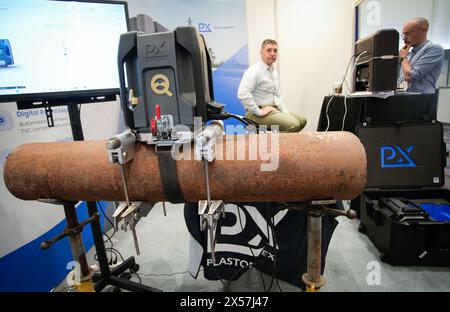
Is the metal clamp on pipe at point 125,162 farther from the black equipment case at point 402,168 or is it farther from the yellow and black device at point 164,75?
the black equipment case at point 402,168

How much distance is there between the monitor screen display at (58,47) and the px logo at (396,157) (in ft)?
6.25

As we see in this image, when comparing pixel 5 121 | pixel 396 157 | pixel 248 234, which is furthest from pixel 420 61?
pixel 5 121

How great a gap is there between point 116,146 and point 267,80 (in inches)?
87.2

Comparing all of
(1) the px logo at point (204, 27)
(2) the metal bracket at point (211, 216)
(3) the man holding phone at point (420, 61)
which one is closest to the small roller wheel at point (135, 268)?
(2) the metal bracket at point (211, 216)

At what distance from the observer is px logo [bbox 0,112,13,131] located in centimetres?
136

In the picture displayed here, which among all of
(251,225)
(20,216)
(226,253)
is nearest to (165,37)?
(251,225)

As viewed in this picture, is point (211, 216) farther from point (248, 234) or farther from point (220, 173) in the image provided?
point (248, 234)

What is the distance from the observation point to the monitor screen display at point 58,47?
1.15 m

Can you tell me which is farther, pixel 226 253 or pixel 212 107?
pixel 226 253

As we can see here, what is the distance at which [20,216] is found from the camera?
144cm

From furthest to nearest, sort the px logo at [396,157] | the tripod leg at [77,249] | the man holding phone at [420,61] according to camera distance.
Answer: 1. the man holding phone at [420,61]
2. the px logo at [396,157]
3. the tripod leg at [77,249]

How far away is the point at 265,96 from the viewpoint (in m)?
2.79

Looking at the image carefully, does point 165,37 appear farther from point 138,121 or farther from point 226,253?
point 226,253

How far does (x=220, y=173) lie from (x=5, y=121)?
1272mm
